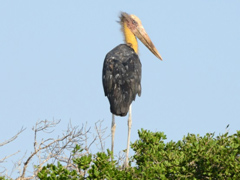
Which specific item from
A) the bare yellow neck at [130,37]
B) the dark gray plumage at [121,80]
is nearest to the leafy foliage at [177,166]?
the dark gray plumage at [121,80]

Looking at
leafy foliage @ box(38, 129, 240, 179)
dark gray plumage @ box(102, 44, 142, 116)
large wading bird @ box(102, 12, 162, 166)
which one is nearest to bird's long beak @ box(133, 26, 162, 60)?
→ large wading bird @ box(102, 12, 162, 166)

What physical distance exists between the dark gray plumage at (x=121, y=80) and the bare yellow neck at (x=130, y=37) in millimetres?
1477

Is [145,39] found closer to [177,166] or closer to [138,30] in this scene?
[138,30]

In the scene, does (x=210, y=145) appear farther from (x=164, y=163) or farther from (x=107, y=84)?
(x=107, y=84)

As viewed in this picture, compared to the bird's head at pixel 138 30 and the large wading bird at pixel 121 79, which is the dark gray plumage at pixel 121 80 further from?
the bird's head at pixel 138 30

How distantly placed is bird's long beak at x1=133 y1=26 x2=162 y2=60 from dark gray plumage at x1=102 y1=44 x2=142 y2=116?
229 cm

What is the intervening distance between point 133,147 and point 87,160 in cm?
195

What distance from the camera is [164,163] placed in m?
9.13

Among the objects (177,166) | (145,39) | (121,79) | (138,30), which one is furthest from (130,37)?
(177,166)

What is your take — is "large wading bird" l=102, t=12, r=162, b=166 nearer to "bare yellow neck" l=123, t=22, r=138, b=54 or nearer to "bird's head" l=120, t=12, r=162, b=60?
"bare yellow neck" l=123, t=22, r=138, b=54

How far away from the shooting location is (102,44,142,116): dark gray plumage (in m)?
11.9

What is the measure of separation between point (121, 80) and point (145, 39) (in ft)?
10.3

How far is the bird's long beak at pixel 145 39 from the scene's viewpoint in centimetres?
1491

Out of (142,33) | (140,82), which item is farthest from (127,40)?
(140,82)
